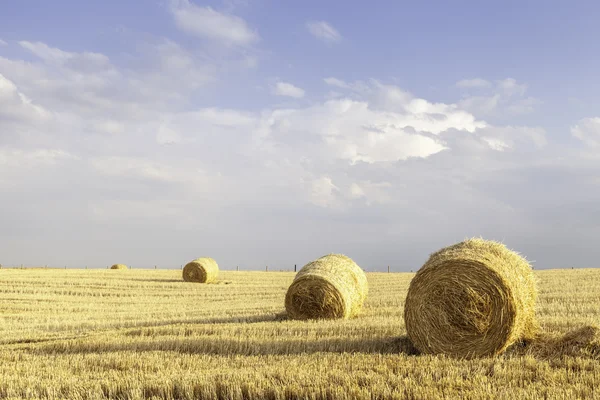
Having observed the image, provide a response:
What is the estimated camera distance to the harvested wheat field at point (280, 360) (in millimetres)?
6809

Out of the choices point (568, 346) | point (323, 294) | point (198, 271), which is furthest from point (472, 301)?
point (198, 271)

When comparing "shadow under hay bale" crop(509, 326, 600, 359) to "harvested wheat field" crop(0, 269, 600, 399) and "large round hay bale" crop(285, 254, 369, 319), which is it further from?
"large round hay bale" crop(285, 254, 369, 319)

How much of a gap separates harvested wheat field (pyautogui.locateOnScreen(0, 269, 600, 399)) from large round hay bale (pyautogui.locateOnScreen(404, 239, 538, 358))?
0.37 metres

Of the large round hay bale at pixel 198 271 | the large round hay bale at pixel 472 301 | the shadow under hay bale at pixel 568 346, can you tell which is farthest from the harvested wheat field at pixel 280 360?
the large round hay bale at pixel 198 271

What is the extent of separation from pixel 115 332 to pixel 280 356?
17.1 feet

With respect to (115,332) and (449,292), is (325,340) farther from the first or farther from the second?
(115,332)

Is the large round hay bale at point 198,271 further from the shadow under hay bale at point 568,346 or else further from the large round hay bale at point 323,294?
the shadow under hay bale at point 568,346

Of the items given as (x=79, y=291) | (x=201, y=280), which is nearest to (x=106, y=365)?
(x=79, y=291)

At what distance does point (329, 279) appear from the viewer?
14492 mm

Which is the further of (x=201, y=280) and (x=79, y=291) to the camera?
(x=201, y=280)

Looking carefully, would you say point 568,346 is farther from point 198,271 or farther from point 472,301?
point 198,271

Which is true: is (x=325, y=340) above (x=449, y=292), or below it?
below

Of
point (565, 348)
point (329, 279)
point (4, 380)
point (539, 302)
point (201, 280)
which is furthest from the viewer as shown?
point (201, 280)

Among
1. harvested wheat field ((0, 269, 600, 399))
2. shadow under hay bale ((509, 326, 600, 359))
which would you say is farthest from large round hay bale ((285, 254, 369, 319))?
shadow under hay bale ((509, 326, 600, 359))
